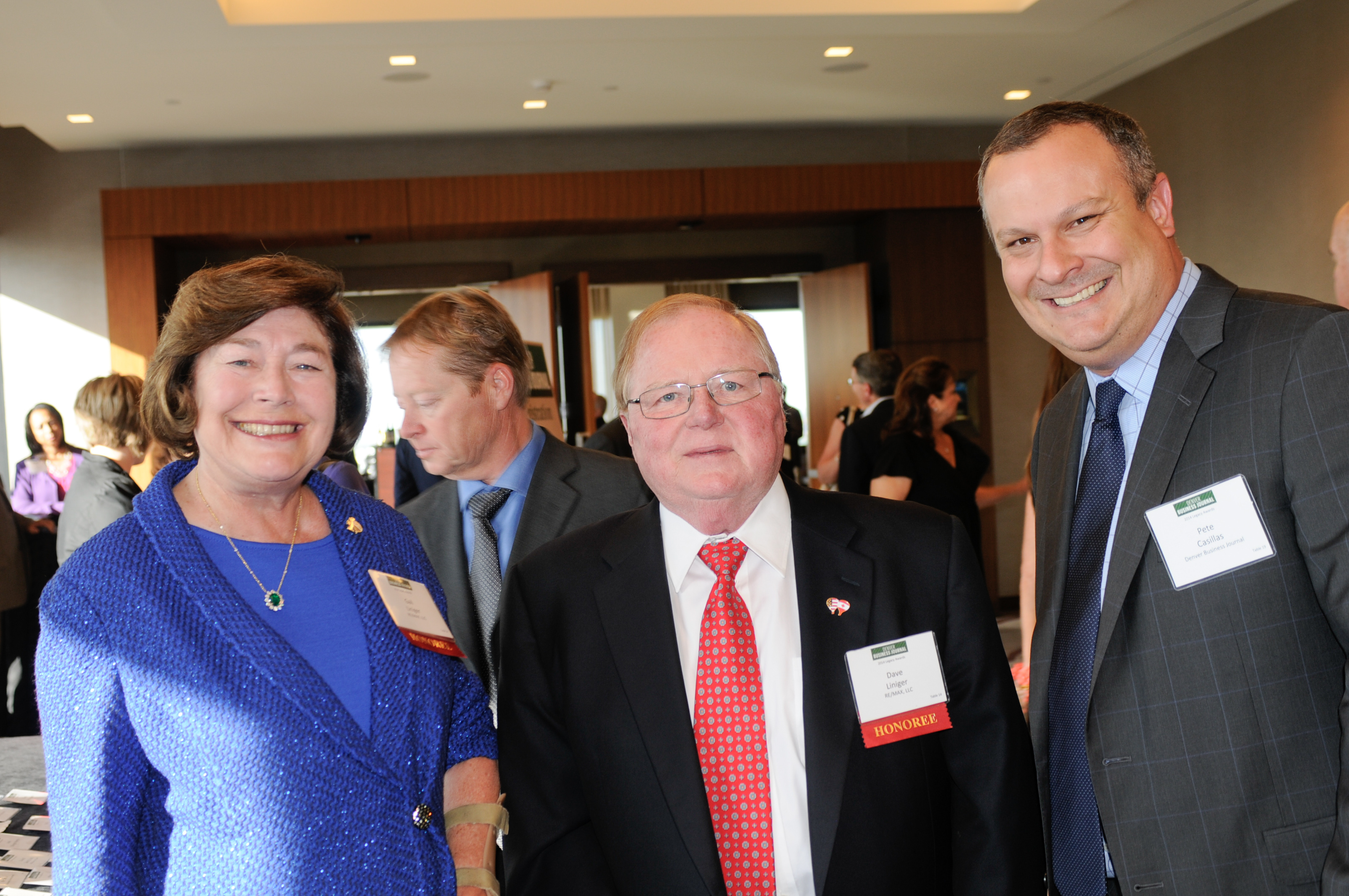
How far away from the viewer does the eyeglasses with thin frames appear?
5.30 feet

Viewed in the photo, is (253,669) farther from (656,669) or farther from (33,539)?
(33,539)

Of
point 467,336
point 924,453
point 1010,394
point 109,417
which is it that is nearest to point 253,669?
point 467,336

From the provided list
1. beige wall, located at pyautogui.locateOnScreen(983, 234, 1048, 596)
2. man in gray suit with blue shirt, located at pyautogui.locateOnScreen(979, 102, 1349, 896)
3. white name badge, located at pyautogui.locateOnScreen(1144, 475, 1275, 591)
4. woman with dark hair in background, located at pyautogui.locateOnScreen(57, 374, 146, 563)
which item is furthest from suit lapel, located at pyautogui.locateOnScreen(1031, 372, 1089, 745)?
beige wall, located at pyautogui.locateOnScreen(983, 234, 1048, 596)

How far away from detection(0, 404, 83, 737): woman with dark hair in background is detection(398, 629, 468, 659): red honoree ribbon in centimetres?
375

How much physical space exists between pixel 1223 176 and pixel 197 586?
711 centimetres

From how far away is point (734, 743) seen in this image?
1506 mm

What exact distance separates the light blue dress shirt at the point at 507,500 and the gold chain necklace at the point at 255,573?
697 millimetres

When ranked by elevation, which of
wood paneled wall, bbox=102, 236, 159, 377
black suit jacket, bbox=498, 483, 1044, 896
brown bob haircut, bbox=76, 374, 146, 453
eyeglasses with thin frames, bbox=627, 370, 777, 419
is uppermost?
wood paneled wall, bbox=102, 236, 159, 377

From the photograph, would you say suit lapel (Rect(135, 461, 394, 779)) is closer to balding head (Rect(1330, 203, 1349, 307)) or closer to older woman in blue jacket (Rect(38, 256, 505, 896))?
older woman in blue jacket (Rect(38, 256, 505, 896))

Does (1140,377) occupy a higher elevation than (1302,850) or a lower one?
higher

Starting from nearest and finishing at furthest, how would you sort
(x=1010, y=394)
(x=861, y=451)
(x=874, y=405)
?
(x=861, y=451)
(x=874, y=405)
(x=1010, y=394)

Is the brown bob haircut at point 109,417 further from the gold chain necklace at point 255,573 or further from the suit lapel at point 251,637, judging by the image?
the suit lapel at point 251,637

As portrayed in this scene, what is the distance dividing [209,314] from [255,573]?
1.36 feet

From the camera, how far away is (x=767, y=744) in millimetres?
1503
